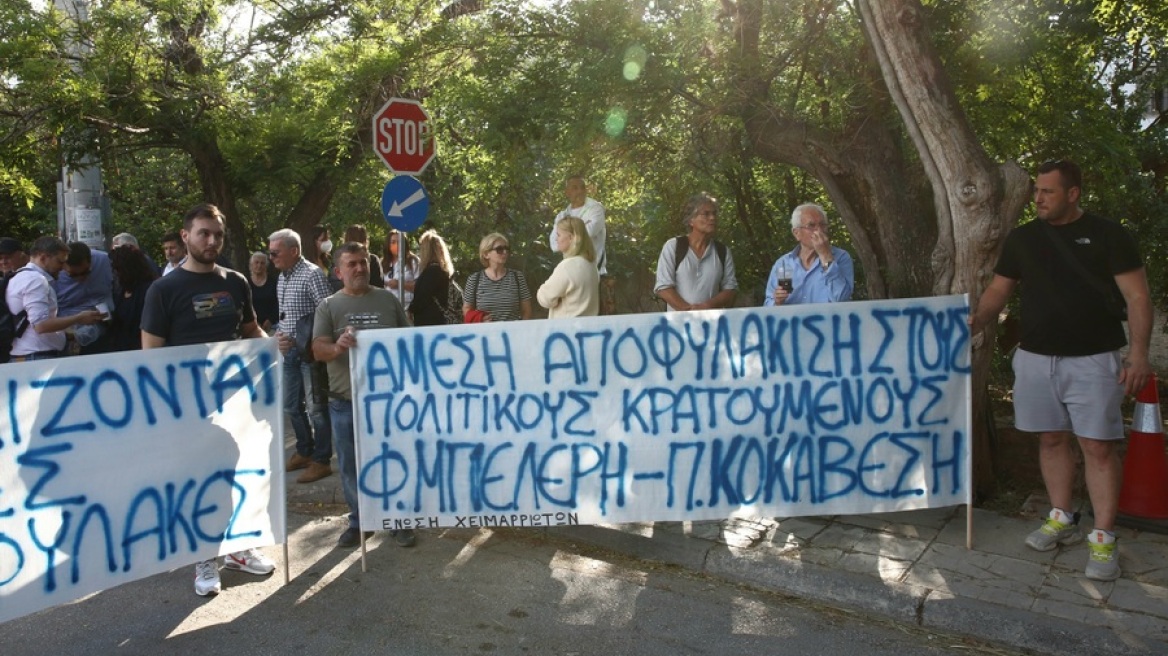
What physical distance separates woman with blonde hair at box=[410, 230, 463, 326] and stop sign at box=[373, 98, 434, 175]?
140cm

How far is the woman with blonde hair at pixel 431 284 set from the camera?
314 inches

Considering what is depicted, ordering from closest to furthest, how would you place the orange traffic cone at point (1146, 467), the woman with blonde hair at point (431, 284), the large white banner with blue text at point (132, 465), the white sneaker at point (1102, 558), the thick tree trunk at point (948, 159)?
1. the large white banner with blue text at point (132, 465)
2. the white sneaker at point (1102, 558)
3. the orange traffic cone at point (1146, 467)
4. the thick tree trunk at point (948, 159)
5. the woman with blonde hair at point (431, 284)

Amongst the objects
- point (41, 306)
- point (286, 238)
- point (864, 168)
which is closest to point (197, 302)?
point (286, 238)

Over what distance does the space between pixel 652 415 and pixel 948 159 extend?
237 cm

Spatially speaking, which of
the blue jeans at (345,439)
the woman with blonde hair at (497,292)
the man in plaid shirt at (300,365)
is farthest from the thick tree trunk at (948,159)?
the man in plaid shirt at (300,365)

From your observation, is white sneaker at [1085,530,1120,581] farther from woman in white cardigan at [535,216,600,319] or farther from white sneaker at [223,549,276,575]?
white sneaker at [223,549,276,575]

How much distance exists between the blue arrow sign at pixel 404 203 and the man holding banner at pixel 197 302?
4.03m

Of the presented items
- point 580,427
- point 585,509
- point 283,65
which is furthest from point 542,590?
point 283,65

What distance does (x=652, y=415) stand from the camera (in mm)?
5094

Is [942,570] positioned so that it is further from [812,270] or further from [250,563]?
[250,563]

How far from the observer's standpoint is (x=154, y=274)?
742 centimetres

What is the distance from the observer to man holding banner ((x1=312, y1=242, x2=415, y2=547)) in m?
5.43

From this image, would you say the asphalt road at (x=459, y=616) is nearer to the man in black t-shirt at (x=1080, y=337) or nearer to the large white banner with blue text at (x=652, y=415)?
the large white banner with blue text at (x=652, y=415)

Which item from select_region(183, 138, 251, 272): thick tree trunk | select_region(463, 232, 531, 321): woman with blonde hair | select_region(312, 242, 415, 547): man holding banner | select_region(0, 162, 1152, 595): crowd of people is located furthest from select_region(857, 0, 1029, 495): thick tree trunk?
select_region(183, 138, 251, 272): thick tree trunk
